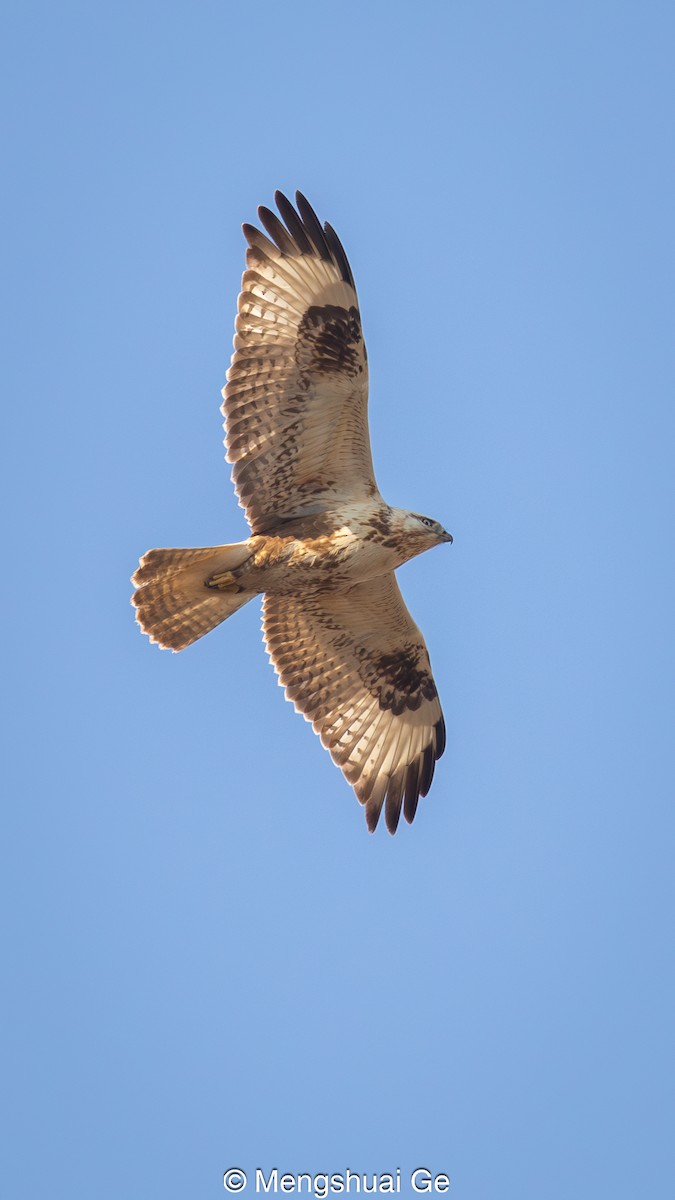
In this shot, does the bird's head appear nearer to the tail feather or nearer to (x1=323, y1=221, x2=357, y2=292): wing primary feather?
the tail feather

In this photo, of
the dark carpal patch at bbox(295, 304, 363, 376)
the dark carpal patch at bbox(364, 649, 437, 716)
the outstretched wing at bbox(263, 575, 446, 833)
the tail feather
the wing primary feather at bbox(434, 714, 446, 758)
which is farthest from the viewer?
the wing primary feather at bbox(434, 714, 446, 758)

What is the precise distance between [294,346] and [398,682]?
2707 millimetres

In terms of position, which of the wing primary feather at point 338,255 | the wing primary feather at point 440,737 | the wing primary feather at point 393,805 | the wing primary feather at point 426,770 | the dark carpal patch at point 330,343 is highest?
the wing primary feather at point 338,255

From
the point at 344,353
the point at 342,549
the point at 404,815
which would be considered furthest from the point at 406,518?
the point at 404,815

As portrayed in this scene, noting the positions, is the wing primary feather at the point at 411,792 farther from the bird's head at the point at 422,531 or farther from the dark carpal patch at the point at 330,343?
the dark carpal patch at the point at 330,343

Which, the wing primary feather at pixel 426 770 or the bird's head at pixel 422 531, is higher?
the bird's head at pixel 422 531

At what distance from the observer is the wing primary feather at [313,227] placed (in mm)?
10367

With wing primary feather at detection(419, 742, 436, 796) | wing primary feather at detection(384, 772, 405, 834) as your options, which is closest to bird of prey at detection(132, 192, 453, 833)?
wing primary feather at detection(419, 742, 436, 796)

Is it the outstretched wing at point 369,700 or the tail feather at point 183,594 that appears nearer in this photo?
the tail feather at point 183,594

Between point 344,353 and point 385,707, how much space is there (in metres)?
2.75

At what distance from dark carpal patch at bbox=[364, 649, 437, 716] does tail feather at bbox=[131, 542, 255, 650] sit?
1323 millimetres

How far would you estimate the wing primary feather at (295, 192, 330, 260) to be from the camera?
10.4 m

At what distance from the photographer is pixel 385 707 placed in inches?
468

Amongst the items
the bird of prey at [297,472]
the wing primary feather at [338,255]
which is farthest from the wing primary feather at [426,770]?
the wing primary feather at [338,255]
